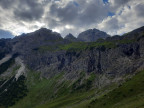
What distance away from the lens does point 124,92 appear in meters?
95.6

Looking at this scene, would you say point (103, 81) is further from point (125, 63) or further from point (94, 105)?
point (94, 105)

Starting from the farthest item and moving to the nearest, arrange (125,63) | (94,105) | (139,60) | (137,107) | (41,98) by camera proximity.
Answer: (41,98)
(125,63)
(139,60)
(94,105)
(137,107)

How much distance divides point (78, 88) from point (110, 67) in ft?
197

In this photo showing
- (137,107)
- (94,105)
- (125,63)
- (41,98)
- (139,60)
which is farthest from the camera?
(41,98)

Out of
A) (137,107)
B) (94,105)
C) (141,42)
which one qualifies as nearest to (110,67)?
(141,42)

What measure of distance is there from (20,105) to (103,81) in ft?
430

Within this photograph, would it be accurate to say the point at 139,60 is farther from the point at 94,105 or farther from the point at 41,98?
the point at 41,98

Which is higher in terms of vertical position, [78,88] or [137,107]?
[137,107]

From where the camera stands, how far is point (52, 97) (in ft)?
623

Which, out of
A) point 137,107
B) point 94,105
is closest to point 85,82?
A: point 94,105

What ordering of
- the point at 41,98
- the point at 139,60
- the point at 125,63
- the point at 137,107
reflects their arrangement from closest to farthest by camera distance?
the point at 137,107 → the point at 139,60 → the point at 125,63 → the point at 41,98

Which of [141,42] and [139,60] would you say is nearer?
A: [139,60]

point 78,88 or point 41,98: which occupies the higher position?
point 78,88

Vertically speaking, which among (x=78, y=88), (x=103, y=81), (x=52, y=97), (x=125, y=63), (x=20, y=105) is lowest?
(x=20, y=105)
